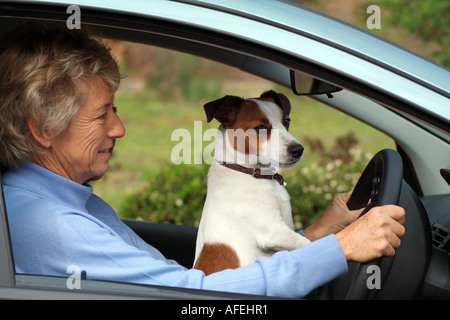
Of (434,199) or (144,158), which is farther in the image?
(144,158)

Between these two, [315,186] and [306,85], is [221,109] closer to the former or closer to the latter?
[306,85]

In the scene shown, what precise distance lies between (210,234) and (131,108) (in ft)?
24.0

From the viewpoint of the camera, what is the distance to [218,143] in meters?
2.49

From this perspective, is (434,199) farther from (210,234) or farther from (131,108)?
(131,108)

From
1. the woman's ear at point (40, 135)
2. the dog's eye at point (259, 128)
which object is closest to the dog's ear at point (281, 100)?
the dog's eye at point (259, 128)

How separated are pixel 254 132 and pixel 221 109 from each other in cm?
17

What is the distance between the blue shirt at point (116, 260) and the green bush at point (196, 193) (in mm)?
2558

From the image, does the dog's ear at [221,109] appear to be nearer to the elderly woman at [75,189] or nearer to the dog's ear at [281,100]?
the dog's ear at [281,100]

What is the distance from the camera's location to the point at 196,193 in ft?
14.5

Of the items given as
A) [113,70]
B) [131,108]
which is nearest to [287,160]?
[113,70]

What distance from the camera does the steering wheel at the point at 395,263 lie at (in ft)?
5.52

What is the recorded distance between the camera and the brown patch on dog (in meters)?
2.18

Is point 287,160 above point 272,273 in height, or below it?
above

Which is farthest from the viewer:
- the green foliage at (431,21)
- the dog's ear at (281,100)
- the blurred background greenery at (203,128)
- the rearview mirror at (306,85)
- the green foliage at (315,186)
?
the green foliage at (431,21)
